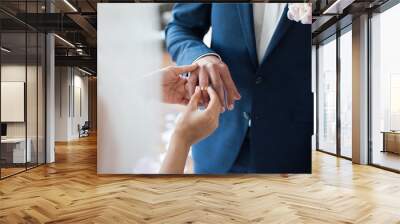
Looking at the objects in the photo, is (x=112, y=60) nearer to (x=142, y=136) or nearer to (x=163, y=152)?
(x=142, y=136)

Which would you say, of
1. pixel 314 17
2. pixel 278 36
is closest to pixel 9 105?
pixel 278 36

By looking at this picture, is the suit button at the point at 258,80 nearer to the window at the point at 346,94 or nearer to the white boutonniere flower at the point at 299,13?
the white boutonniere flower at the point at 299,13

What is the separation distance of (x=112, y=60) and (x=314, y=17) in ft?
14.5

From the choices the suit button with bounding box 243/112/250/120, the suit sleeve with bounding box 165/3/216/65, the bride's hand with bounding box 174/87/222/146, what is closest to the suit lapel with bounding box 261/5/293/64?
the suit sleeve with bounding box 165/3/216/65

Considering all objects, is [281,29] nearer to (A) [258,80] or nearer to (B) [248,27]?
(B) [248,27]

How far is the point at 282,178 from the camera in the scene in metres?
6.10

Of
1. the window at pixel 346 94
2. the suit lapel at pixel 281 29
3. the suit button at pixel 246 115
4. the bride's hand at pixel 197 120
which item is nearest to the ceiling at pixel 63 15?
the window at pixel 346 94

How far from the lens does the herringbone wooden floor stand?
3.80 meters

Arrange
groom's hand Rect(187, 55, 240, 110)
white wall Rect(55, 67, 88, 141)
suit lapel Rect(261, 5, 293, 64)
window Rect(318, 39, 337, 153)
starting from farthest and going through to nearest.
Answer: white wall Rect(55, 67, 88, 141) < window Rect(318, 39, 337, 153) < suit lapel Rect(261, 5, 293, 64) < groom's hand Rect(187, 55, 240, 110)

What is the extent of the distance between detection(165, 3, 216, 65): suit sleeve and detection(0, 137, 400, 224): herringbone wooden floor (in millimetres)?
1915

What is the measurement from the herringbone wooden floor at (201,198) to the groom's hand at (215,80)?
126 cm

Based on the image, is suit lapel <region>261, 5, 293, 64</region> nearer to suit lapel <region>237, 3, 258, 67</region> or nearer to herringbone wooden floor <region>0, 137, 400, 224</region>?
suit lapel <region>237, 3, 258, 67</region>

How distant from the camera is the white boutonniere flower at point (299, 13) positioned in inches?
220

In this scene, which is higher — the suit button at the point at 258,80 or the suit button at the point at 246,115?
the suit button at the point at 258,80
